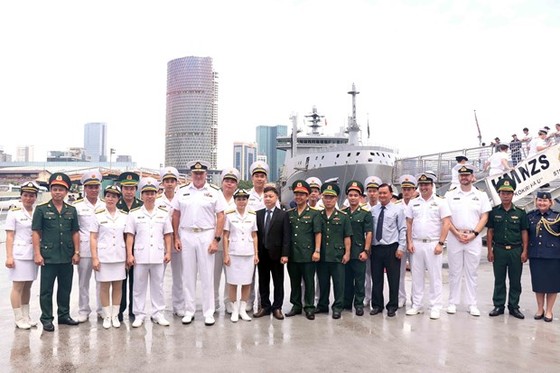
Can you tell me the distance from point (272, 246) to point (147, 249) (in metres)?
1.32

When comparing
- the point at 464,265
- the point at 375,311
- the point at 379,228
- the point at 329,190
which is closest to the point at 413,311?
the point at 375,311

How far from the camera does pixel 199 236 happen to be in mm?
4949

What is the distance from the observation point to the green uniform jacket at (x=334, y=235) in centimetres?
521

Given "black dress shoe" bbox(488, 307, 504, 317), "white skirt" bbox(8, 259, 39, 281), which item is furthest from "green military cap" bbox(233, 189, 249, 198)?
"black dress shoe" bbox(488, 307, 504, 317)

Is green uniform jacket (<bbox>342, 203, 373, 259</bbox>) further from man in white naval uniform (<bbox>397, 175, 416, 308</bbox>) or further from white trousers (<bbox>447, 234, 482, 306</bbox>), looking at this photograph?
white trousers (<bbox>447, 234, 482, 306</bbox>)

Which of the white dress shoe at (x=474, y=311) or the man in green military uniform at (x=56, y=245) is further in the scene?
the white dress shoe at (x=474, y=311)

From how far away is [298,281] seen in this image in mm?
5293

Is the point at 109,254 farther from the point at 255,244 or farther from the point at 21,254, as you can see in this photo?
the point at 255,244

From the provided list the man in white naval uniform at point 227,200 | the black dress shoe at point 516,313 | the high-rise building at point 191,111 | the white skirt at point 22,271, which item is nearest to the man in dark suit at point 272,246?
the man in white naval uniform at point 227,200

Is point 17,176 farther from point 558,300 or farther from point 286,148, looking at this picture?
point 558,300

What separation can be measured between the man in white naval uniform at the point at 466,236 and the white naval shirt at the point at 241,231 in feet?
7.71

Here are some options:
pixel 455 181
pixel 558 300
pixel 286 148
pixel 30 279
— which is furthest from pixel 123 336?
pixel 286 148

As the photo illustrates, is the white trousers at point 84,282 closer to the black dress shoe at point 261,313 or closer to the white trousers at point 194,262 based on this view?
the white trousers at point 194,262

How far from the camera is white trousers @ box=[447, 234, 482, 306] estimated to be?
539cm
